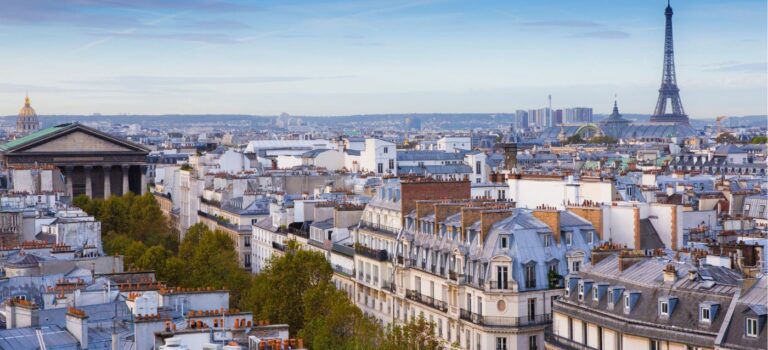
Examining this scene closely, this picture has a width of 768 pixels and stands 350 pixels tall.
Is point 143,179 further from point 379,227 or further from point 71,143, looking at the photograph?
point 379,227

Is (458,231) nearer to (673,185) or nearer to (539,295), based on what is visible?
(539,295)

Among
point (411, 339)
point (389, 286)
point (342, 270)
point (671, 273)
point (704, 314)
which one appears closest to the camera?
point (704, 314)

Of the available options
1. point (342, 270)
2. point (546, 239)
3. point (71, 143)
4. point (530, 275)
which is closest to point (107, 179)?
point (71, 143)

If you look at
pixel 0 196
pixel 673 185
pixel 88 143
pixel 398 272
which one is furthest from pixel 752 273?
pixel 88 143

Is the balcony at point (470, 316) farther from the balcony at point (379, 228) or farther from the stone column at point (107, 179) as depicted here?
the stone column at point (107, 179)

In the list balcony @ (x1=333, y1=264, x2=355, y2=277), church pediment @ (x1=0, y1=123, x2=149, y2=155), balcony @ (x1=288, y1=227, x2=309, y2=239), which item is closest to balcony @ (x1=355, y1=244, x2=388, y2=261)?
balcony @ (x1=333, y1=264, x2=355, y2=277)

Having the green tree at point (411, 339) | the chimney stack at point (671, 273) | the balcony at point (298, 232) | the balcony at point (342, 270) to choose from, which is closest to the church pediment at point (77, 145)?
the balcony at point (298, 232)
